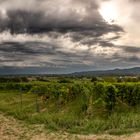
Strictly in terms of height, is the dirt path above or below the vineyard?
below

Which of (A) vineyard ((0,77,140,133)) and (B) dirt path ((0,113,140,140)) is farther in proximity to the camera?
(A) vineyard ((0,77,140,133))

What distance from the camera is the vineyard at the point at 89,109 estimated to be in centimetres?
2306

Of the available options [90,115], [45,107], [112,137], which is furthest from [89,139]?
[45,107]

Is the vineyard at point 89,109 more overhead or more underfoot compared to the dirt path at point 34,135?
more overhead

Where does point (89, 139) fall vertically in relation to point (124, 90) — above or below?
below

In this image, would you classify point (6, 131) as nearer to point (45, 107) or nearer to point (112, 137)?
point (112, 137)

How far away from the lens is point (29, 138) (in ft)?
66.4

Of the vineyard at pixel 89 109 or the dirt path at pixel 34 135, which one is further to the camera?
the vineyard at pixel 89 109

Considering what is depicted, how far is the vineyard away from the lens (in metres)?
23.1

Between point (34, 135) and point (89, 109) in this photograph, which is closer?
point (34, 135)

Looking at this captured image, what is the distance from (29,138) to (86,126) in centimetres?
436

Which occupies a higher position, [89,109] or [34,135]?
[89,109]

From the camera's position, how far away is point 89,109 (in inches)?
1209

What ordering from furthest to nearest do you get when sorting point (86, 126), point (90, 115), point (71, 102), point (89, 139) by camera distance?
point (71, 102)
point (90, 115)
point (86, 126)
point (89, 139)
